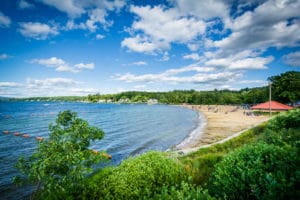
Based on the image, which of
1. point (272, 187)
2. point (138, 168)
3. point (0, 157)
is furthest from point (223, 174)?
point (0, 157)

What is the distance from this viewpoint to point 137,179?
597 cm

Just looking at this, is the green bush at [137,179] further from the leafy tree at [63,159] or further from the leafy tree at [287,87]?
the leafy tree at [287,87]

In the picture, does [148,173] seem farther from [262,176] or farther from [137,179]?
[262,176]

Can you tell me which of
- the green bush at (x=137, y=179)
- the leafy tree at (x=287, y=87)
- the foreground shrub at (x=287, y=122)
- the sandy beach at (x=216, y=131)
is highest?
the leafy tree at (x=287, y=87)

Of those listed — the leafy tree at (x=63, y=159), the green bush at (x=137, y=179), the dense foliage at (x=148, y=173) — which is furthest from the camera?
the green bush at (x=137, y=179)

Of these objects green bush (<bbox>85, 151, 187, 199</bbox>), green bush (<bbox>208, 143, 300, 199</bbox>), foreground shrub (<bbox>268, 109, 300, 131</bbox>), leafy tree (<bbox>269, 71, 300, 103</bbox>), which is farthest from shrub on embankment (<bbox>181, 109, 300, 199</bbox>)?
leafy tree (<bbox>269, 71, 300, 103</bbox>)

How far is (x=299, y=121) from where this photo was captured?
38.1 ft

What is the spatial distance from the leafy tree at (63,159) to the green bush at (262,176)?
3705mm

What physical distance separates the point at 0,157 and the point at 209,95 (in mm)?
143214

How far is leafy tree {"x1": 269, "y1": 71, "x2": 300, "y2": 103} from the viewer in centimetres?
5291

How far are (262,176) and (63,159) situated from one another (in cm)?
493

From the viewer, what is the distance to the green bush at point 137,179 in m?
5.53

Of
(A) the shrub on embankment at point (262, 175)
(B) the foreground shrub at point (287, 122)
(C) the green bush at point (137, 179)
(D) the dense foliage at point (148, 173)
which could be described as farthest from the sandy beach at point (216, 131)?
(A) the shrub on embankment at point (262, 175)

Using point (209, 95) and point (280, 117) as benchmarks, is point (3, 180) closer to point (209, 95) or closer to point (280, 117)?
point (280, 117)
